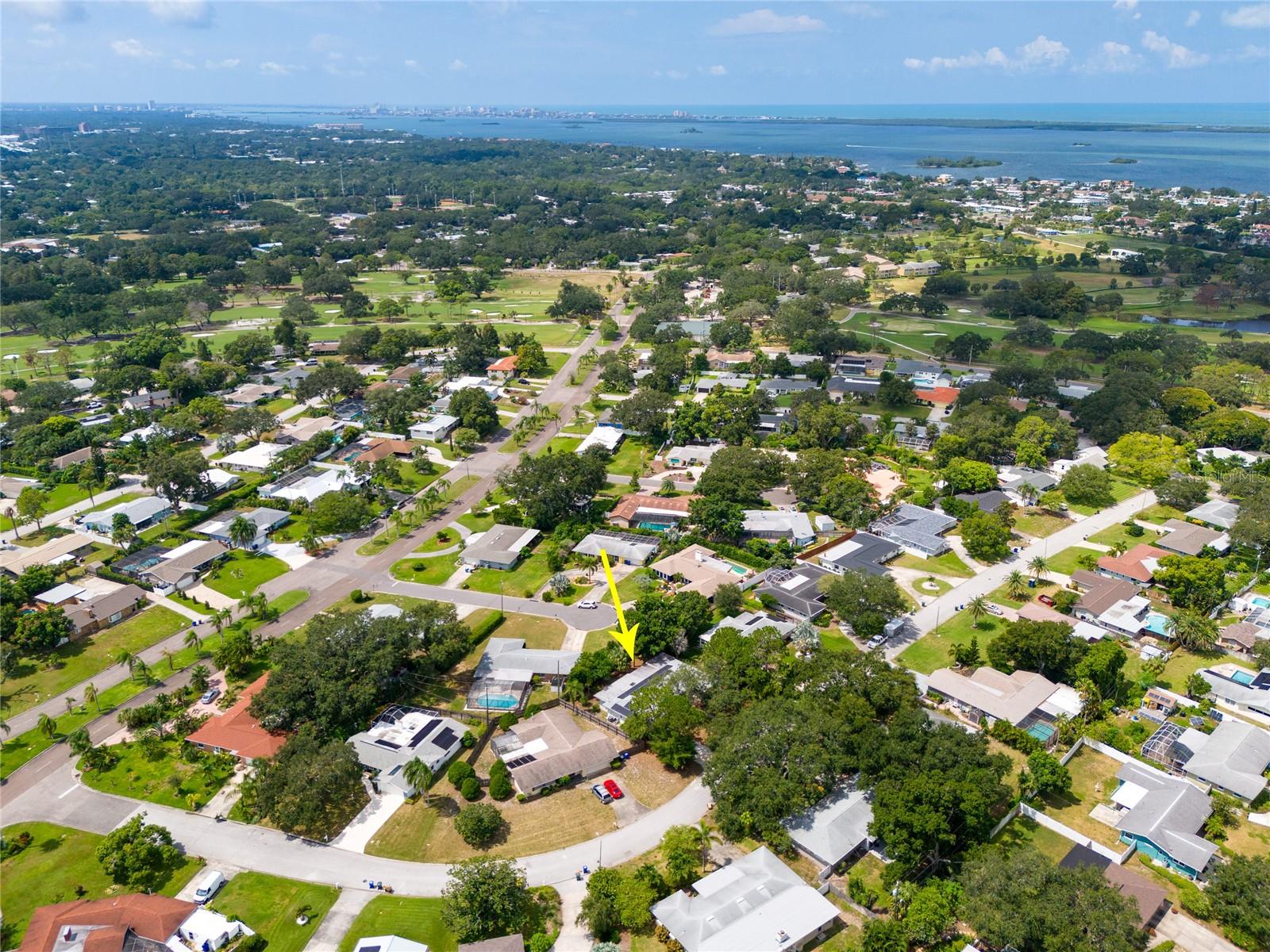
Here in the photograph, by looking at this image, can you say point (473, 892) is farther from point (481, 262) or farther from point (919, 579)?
point (481, 262)

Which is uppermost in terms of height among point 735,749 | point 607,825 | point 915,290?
point 915,290

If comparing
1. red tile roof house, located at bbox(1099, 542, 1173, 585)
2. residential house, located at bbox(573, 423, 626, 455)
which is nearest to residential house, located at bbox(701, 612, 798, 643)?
red tile roof house, located at bbox(1099, 542, 1173, 585)

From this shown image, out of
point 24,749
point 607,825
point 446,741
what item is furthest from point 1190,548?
point 24,749

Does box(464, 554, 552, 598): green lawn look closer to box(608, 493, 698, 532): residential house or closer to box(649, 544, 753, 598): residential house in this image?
box(608, 493, 698, 532): residential house

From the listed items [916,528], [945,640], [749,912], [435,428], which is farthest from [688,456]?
[749,912]

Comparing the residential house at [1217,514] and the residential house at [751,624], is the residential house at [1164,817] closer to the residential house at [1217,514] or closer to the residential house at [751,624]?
the residential house at [751,624]

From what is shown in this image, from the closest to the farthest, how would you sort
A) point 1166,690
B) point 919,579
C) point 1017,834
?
point 1017,834
point 1166,690
point 919,579
